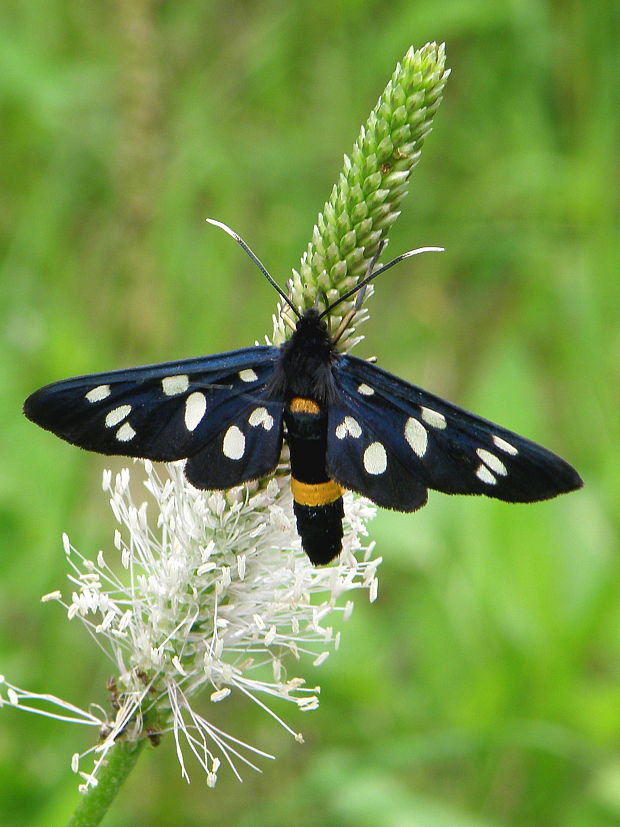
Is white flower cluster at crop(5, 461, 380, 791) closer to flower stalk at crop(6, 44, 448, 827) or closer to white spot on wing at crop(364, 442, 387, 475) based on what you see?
flower stalk at crop(6, 44, 448, 827)

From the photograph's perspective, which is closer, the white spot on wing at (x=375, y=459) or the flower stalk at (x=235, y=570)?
the flower stalk at (x=235, y=570)

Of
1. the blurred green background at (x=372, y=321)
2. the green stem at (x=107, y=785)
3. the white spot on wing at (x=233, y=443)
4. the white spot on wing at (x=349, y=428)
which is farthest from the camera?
the blurred green background at (x=372, y=321)

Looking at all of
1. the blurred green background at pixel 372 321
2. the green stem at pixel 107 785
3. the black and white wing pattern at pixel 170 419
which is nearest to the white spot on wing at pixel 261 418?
the black and white wing pattern at pixel 170 419

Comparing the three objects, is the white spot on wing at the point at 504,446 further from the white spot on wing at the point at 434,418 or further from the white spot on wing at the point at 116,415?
the white spot on wing at the point at 116,415

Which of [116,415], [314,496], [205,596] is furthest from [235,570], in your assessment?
[116,415]

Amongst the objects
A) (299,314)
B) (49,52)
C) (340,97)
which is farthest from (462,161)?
(299,314)

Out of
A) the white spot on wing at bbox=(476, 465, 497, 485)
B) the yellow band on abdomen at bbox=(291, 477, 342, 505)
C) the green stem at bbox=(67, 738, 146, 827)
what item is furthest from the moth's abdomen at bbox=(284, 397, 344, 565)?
the green stem at bbox=(67, 738, 146, 827)

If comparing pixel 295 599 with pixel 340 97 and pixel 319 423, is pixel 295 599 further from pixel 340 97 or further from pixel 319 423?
pixel 340 97
